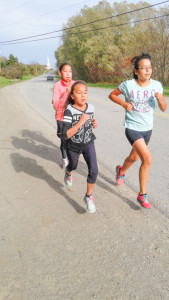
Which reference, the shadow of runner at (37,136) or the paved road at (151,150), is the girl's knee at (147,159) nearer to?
the paved road at (151,150)

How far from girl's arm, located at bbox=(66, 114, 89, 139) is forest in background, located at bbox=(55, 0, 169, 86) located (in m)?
27.0

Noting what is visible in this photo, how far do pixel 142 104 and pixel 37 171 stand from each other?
2.29m

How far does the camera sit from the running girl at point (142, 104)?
296 cm

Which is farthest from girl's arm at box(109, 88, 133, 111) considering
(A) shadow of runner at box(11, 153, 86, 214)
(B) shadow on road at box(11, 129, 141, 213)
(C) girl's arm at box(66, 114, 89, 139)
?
(A) shadow of runner at box(11, 153, 86, 214)

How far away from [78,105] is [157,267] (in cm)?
183

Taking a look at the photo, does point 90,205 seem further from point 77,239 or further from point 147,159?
point 147,159

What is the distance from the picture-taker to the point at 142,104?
9.98 ft

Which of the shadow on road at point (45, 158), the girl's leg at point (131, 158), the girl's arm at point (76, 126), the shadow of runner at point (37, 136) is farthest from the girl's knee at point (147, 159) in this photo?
the shadow of runner at point (37, 136)

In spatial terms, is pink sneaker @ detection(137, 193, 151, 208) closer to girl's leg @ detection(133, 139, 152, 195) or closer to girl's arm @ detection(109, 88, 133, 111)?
girl's leg @ detection(133, 139, 152, 195)

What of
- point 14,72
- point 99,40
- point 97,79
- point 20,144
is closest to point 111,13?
point 99,40

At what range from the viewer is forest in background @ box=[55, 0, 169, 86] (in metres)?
28.4

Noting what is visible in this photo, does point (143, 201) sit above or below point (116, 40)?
below

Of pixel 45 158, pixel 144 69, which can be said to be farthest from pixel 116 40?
pixel 144 69

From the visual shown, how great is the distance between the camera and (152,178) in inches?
159
